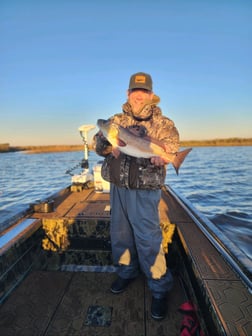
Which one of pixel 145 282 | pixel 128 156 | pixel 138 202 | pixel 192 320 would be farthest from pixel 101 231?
pixel 192 320

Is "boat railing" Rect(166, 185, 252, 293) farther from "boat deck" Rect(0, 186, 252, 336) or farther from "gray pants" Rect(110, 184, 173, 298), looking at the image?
"gray pants" Rect(110, 184, 173, 298)

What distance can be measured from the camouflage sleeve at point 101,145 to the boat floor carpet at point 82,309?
1.90 metres

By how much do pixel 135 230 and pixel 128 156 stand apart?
917mm

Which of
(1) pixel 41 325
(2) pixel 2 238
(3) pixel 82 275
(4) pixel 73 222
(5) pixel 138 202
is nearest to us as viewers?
(1) pixel 41 325

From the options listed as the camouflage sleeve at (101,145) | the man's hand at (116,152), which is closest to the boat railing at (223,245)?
the man's hand at (116,152)

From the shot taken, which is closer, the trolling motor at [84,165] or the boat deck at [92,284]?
the boat deck at [92,284]

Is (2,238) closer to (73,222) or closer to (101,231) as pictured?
(73,222)

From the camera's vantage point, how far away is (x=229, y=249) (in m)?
2.91

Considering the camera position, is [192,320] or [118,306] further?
[118,306]

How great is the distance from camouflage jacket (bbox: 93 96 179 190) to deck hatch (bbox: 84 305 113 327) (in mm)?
1524

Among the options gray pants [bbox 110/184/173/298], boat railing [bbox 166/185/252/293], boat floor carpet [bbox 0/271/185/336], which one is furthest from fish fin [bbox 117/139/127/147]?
boat floor carpet [bbox 0/271/185/336]

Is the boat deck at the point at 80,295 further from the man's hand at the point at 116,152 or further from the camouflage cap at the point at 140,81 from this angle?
the camouflage cap at the point at 140,81

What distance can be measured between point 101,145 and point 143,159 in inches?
22.7

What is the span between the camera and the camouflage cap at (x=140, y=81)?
263 centimetres
